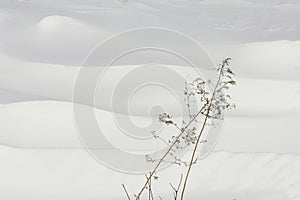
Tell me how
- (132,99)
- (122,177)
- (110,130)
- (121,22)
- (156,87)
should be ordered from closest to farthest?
(122,177) → (110,130) → (132,99) → (156,87) → (121,22)

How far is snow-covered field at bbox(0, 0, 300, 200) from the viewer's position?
243cm

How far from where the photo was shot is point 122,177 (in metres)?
2.47

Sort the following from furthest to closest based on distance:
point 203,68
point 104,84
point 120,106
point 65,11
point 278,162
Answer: point 65,11 < point 203,68 < point 104,84 < point 120,106 < point 278,162

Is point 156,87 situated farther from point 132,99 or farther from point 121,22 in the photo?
point 121,22

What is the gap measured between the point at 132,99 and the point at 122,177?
1044 mm

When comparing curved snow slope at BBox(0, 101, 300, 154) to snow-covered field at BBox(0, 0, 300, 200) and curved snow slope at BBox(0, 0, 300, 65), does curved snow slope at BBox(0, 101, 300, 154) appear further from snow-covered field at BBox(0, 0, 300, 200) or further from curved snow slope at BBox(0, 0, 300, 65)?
curved snow slope at BBox(0, 0, 300, 65)

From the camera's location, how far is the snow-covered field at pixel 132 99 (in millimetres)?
2432

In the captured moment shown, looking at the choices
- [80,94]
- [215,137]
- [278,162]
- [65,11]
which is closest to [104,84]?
[80,94]

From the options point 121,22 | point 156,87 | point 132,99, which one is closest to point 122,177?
point 132,99

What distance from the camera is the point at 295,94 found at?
350cm

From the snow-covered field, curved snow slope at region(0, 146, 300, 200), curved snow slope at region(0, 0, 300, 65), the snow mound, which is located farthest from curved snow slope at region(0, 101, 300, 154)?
the snow mound

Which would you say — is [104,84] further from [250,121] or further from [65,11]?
[65,11]

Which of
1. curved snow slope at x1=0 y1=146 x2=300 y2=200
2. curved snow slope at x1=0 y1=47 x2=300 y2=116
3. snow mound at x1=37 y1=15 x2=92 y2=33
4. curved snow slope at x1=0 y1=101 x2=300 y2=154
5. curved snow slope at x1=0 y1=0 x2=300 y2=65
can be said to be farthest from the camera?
snow mound at x1=37 y1=15 x2=92 y2=33

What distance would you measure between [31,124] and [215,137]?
94 cm
